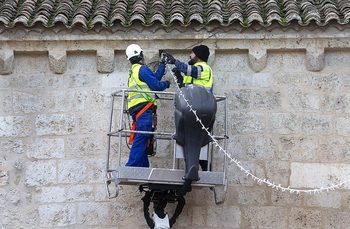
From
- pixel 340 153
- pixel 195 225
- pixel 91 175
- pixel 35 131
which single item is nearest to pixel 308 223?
pixel 340 153

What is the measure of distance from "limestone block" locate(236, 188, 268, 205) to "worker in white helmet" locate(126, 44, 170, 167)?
1.36 metres

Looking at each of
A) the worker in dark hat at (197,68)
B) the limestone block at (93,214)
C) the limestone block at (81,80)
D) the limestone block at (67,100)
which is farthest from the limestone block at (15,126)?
the worker in dark hat at (197,68)

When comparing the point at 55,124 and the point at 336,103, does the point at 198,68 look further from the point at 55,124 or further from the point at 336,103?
the point at 55,124

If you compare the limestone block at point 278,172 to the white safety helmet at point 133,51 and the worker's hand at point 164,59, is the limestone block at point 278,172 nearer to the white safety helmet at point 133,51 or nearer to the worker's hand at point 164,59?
the worker's hand at point 164,59

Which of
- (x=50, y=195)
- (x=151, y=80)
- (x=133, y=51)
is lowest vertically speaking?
(x=50, y=195)

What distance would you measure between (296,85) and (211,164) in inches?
63.3

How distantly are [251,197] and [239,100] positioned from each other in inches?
51.2

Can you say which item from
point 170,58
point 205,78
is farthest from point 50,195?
point 205,78

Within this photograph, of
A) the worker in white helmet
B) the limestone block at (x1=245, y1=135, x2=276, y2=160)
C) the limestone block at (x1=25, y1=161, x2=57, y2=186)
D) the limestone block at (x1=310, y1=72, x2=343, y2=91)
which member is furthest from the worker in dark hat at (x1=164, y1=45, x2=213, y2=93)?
the limestone block at (x1=25, y1=161, x2=57, y2=186)

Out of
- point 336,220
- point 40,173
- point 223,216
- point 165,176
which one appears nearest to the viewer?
point 165,176

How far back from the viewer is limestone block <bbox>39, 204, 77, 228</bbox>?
7020mm

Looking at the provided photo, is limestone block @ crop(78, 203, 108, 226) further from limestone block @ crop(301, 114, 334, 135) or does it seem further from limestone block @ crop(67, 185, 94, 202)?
limestone block @ crop(301, 114, 334, 135)

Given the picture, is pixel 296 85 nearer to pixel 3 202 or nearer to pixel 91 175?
pixel 91 175

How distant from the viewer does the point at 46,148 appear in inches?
283
